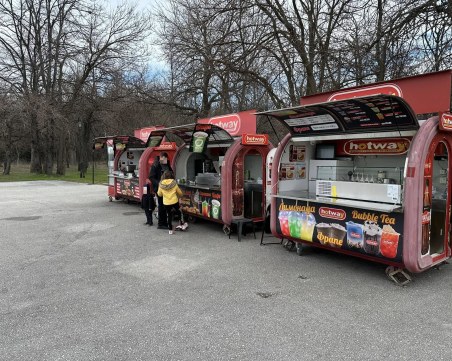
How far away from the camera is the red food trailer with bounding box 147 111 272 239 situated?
735cm

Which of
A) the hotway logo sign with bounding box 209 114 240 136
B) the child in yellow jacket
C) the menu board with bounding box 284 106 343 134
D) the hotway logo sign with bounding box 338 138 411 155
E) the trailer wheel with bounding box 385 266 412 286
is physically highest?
the hotway logo sign with bounding box 209 114 240 136

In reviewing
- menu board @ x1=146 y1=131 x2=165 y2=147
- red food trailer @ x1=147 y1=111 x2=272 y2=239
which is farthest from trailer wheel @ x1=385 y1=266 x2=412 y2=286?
menu board @ x1=146 y1=131 x2=165 y2=147

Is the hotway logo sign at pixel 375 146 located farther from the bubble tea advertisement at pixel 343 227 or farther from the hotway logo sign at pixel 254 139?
the hotway logo sign at pixel 254 139

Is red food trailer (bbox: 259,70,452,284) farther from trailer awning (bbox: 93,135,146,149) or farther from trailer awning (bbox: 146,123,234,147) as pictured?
trailer awning (bbox: 93,135,146,149)

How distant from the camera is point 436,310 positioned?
386cm

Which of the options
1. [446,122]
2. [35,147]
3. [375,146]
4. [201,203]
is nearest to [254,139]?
[201,203]

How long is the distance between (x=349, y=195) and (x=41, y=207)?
9902mm

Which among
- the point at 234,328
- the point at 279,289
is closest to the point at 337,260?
the point at 279,289

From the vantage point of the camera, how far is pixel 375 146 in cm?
593

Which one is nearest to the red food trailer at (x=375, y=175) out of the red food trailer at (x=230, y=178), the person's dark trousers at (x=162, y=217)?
the red food trailer at (x=230, y=178)

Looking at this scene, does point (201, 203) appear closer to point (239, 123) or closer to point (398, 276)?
point (239, 123)

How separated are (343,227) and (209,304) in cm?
224

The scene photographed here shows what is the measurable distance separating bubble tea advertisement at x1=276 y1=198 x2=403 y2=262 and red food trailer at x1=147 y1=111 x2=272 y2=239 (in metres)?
1.49

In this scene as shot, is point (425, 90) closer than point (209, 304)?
No
